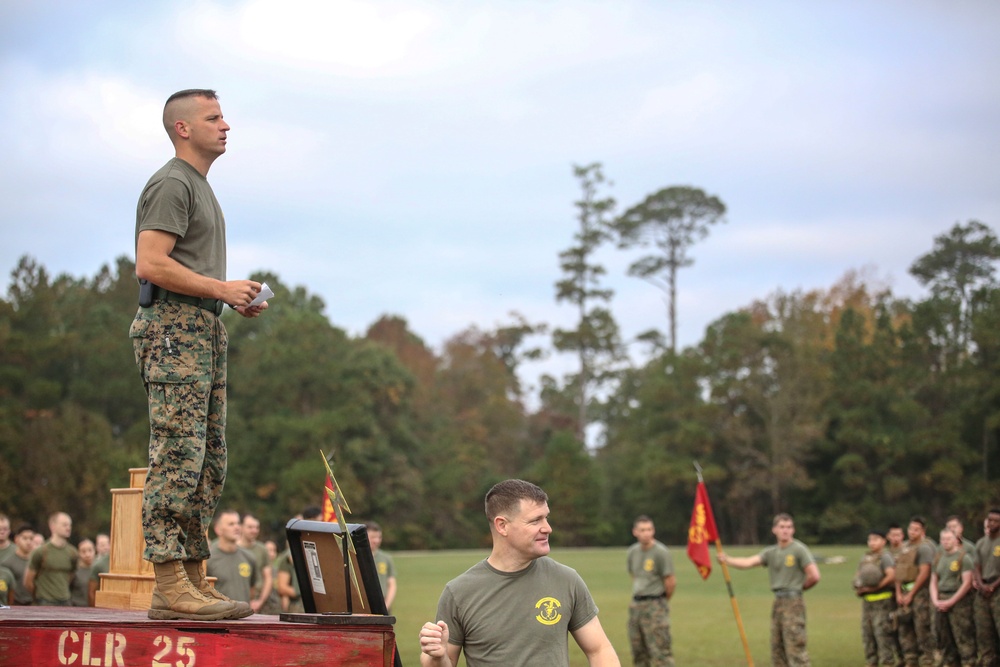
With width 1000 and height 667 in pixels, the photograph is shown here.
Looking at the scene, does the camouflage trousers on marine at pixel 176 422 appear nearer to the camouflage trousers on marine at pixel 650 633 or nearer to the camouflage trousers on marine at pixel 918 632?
the camouflage trousers on marine at pixel 650 633

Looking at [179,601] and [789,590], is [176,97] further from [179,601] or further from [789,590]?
[789,590]

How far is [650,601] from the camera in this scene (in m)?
16.0

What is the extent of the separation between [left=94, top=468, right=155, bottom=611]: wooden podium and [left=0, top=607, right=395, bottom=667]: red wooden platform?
127cm

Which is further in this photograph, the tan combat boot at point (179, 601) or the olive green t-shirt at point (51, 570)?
the olive green t-shirt at point (51, 570)

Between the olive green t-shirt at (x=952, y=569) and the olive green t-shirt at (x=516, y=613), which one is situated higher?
the olive green t-shirt at (x=516, y=613)

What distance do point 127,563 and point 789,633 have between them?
11.4 metres

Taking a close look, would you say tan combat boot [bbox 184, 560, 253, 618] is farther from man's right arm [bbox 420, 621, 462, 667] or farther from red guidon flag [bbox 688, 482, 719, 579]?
red guidon flag [bbox 688, 482, 719, 579]

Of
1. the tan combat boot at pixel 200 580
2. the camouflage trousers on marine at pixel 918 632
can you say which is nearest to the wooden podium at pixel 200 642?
the tan combat boot at pixel 200 580

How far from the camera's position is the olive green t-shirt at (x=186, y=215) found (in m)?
4.72

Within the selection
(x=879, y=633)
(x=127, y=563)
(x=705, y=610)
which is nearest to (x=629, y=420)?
(x=705, y=610)

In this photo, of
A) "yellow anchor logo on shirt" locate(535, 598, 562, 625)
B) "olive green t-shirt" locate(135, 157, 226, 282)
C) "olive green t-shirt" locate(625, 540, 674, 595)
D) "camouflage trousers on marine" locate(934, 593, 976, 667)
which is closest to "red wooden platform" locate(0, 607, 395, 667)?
"yellow anchor logo on shirt" locate(535, 598, 562, 625)

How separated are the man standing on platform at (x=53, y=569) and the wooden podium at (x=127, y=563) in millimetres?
8289

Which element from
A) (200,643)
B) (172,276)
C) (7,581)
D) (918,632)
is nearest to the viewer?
(200,643)

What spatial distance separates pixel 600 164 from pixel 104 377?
37156 mm
